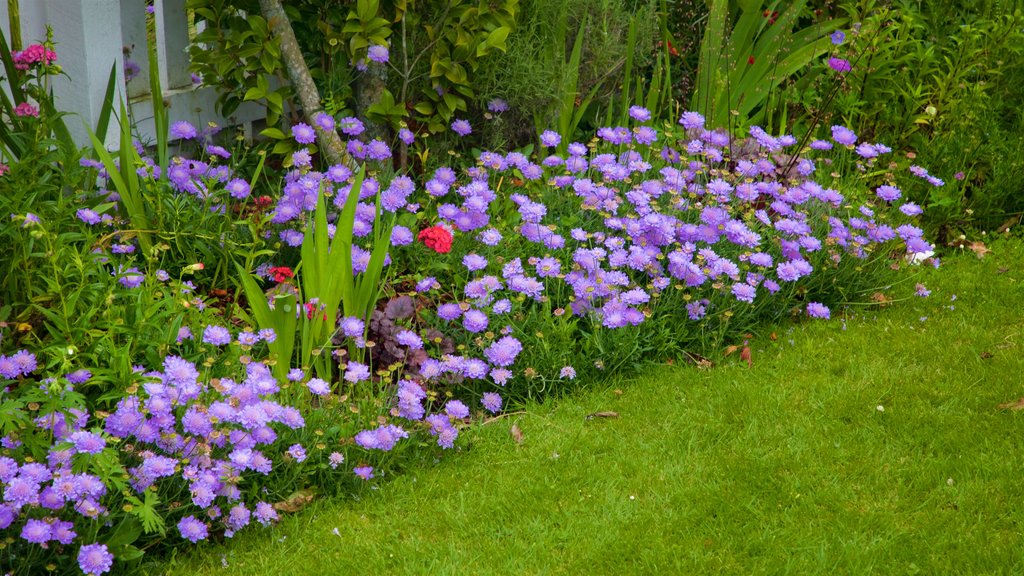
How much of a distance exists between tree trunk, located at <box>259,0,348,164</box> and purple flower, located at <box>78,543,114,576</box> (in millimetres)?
2176

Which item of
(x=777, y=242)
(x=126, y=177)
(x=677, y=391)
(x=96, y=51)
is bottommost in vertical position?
(x=677, y=391)

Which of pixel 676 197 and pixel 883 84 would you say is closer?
pixel 676 197

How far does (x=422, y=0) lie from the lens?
14.5 feet

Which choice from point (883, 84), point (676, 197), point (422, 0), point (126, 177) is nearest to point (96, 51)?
point (126, 177)

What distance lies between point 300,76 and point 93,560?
234cm

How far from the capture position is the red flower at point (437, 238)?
369cm

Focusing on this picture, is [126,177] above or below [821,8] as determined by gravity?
below

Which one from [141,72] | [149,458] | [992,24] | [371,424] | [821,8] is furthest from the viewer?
[821,8]

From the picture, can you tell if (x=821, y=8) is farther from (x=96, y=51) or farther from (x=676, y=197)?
(x=96, y=51)

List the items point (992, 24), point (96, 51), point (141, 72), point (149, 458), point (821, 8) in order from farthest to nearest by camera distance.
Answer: point (821, 8) → point (992, 24) → point (141, 72) → point (96, 51) → point (149, 458)

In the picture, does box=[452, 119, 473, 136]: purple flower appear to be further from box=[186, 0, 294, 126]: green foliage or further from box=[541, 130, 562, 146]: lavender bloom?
box=[186, 0, 294, 126]: green foliage

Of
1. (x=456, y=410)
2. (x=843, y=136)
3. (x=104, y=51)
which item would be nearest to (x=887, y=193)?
(x=843, y=136)

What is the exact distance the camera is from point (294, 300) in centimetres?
315

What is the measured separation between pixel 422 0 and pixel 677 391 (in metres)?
2.03
